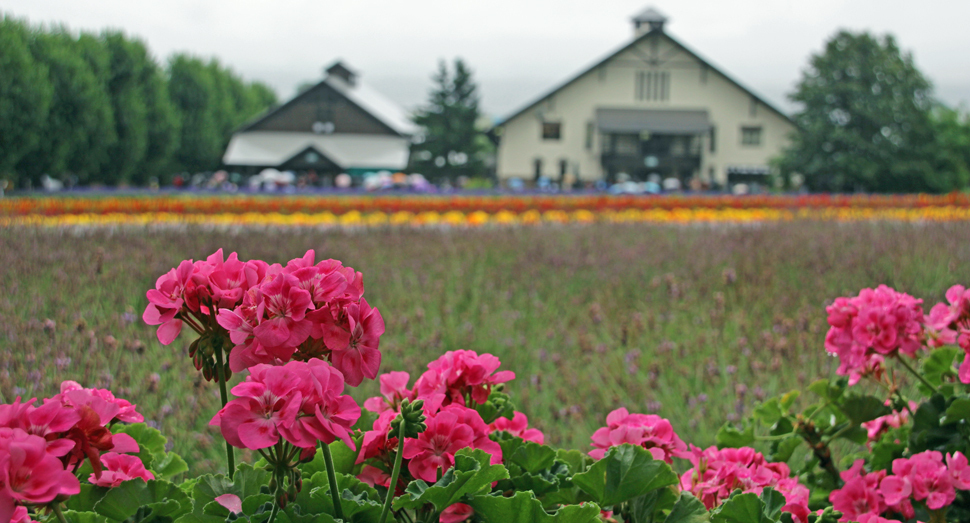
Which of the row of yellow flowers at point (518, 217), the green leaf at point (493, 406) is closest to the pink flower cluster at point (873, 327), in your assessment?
the green leaf at point (493, 406)

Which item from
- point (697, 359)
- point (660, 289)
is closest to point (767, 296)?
point (660, 289)

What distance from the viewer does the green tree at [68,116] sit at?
9875 mm

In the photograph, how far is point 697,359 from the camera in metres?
3.78

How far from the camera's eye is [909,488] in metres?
1.31

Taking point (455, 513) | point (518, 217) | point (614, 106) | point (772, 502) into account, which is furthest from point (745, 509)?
point (614, 106)

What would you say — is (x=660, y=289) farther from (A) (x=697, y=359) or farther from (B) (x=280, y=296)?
(B) (x=280, y=296)

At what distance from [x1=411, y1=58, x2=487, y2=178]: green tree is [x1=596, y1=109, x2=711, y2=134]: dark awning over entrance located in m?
8.31

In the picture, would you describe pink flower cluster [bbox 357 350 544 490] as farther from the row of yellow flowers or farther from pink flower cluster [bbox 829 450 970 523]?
the row of yellow flowers

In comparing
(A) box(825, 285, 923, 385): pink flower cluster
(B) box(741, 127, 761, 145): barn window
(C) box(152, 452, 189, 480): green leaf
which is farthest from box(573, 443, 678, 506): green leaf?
(B) box(741, 127, 761, 145): barn window

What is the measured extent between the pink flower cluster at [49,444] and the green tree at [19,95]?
27.0 ft

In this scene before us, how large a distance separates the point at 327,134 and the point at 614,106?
19131 millimetres

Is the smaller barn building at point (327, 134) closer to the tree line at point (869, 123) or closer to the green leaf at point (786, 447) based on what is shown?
the tree line at point (869, 123)

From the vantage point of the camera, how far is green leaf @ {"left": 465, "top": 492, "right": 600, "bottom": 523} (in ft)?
2.89

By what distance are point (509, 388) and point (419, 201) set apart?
11.1 metres
